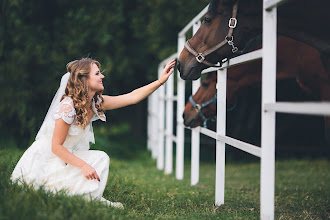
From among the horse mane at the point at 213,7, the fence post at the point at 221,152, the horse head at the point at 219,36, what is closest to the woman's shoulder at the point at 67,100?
the horse head at the point at 219,36

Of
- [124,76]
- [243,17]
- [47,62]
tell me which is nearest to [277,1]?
[243,17]

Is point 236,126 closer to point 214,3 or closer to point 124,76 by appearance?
point 124,76

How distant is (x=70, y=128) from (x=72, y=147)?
18 cm

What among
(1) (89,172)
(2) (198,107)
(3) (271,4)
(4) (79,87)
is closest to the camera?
(3) (271,4)

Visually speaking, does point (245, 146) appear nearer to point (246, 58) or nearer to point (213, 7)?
point (246, 58)

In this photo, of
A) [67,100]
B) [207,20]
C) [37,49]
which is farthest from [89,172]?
[37,49]

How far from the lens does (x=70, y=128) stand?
111 inches

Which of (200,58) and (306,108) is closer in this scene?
(306,108)

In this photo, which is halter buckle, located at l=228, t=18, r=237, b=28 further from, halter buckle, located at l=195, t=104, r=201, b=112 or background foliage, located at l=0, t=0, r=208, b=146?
background foliage, located at l=0, t=0, r=208, b=146

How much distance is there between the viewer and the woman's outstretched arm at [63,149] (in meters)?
2.61

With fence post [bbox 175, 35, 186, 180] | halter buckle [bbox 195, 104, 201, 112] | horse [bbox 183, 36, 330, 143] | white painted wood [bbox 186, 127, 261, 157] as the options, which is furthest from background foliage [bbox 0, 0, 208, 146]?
white painted wood [bbox 186, 127, 261, 157]

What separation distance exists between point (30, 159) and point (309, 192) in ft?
9.42

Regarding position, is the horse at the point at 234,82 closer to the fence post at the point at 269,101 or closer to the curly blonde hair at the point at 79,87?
the curly blonde hair at the point at 79,87

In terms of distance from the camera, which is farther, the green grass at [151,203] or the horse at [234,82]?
the horse at [234,82]
